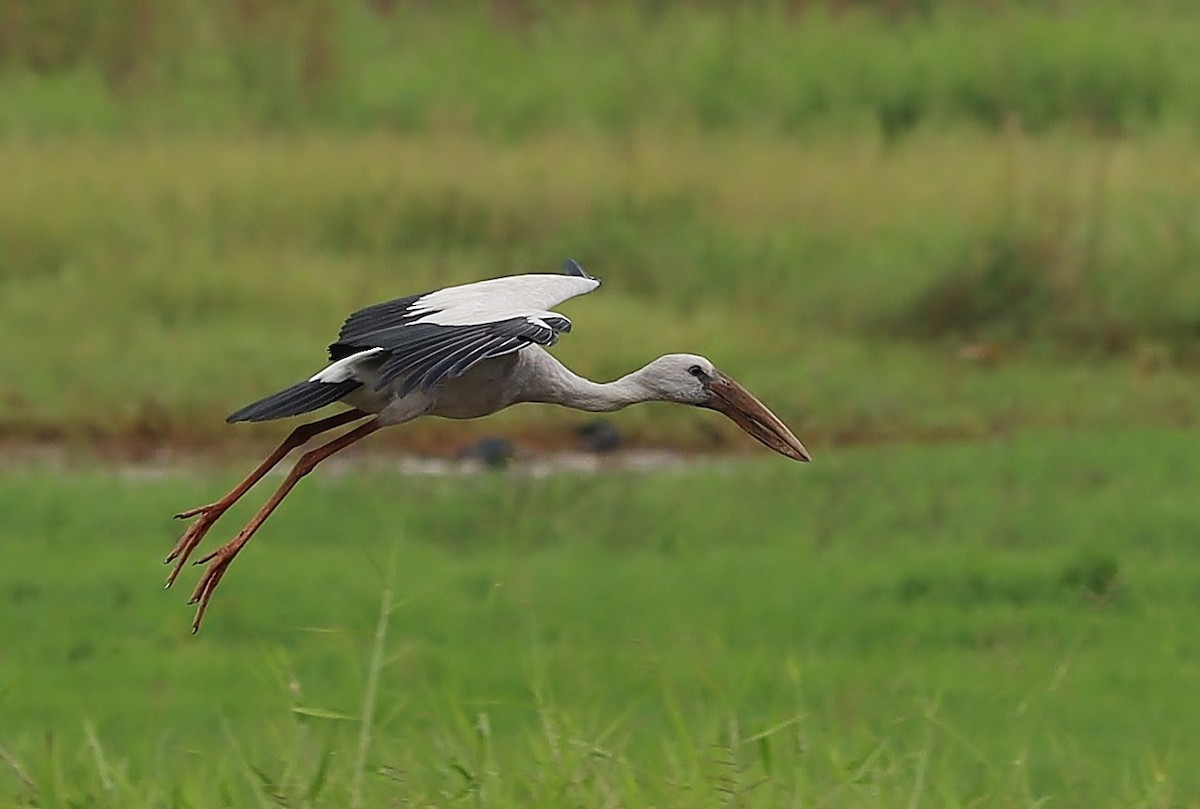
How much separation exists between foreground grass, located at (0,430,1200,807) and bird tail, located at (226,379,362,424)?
0.60 m

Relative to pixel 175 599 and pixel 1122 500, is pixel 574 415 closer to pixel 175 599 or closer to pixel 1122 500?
pixel 1122 500

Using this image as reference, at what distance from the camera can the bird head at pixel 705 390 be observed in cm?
608

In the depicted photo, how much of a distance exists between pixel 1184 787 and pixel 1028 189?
34.1 feet

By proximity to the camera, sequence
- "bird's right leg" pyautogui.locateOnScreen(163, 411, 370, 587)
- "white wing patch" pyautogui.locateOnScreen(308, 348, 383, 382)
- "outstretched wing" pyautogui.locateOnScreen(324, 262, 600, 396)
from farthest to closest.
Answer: "white wing patch" pyautogui.locateOnScreen(308, 348, 383, 382)
"bird's right leg" pyautogui.locateOnScreen(163, 411, 370, 587)
"outstretched wing" pyautogui.locateOnScreen(324, 262, 600, 396)

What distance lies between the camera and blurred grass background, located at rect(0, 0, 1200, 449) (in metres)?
15.4

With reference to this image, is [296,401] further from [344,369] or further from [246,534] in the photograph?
[246,534]

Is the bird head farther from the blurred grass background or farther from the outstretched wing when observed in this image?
the blurred grass background

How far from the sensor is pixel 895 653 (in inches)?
393

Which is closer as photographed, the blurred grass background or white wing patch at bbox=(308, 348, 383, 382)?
white wing patch at bbox=(308, 348, 383, 382)

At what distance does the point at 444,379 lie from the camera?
5.45 m

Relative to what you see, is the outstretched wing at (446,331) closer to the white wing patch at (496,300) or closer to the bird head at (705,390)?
the white wing patch at (496,300)

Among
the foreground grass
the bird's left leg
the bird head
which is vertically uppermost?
the bird head

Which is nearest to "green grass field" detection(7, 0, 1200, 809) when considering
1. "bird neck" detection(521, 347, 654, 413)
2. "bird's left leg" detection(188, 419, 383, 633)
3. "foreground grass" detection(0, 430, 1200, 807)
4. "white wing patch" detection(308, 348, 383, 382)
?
"foreground grass" detection(0, 430, 1200, 807)

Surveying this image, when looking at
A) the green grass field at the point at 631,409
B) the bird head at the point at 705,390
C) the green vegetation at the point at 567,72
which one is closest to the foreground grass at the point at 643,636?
the green grass field at the point at 631,409
